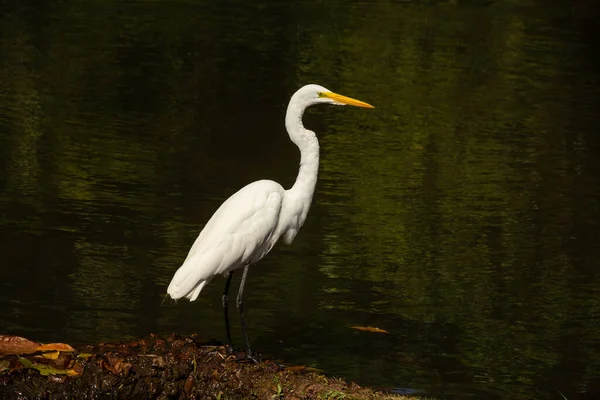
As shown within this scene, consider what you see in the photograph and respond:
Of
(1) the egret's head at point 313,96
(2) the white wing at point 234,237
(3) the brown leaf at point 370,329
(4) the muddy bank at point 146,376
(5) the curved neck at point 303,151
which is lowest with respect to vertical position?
(3) the brown leaf at point 370,329

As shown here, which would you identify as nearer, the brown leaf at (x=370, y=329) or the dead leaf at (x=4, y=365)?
the dead leaf at (x=4, y=365)

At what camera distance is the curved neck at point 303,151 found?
6.95m

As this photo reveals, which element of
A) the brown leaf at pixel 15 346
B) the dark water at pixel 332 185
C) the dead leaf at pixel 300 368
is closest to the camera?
the brown leaf at pixel 15 346

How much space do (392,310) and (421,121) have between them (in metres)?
5.99

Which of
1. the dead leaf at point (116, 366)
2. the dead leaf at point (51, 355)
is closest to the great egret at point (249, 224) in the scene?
the dead leaf at point (116, 366)

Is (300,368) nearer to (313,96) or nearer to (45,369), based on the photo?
(45,369)

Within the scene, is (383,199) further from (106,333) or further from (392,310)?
(106,333)

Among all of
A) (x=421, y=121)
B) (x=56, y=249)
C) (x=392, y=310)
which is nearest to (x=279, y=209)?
(x=392, y=310)

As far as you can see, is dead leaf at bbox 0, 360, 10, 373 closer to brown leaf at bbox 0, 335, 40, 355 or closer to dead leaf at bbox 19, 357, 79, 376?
dead leaf at bbox 19, 357, 79, 376

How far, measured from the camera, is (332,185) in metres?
11.1

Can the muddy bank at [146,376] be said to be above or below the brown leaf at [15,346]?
below

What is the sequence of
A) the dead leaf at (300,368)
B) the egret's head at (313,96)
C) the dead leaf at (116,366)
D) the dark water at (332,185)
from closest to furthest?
the dead leaf at (116,366)
the dead leaf at (300,368)
the egret's head at (313,96)
the dark water at (332,185)

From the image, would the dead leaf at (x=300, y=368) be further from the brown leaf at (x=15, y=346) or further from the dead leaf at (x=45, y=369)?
the brown leaf at (x=15, y=346)

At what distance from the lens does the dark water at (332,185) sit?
7.63 m
